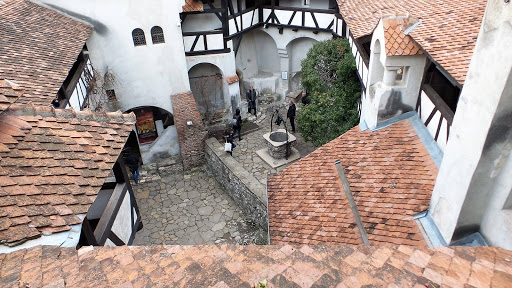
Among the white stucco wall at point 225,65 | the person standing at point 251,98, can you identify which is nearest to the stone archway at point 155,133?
the white stucco wall at point 225,65

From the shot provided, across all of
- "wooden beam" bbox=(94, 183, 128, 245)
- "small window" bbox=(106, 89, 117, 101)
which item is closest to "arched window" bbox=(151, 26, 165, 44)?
"small window" bbox=(106, 89, 117, 101)

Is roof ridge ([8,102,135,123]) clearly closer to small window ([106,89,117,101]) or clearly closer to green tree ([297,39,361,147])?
green tree ([297,39,361,147])

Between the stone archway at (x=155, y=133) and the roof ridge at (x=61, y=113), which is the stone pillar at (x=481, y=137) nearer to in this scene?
the roof ridge at (x=61, y=113)

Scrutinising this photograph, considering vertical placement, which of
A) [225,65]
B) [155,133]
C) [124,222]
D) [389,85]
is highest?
[389,85]

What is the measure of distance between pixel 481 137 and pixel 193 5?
1189 centimetres

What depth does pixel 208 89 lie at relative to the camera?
15.5 meters

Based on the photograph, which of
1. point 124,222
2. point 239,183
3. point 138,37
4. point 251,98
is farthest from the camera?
point 251,98

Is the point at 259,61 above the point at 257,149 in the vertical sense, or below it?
above

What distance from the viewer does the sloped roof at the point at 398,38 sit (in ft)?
21.3

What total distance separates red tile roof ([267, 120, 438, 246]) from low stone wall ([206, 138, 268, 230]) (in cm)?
246

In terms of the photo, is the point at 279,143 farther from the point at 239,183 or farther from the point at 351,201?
the point at 351,201

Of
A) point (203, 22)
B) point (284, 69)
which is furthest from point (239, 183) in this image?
point (284, 69)

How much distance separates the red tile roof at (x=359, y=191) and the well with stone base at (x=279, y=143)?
11.8 feet

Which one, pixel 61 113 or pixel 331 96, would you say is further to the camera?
pixel 331 96
